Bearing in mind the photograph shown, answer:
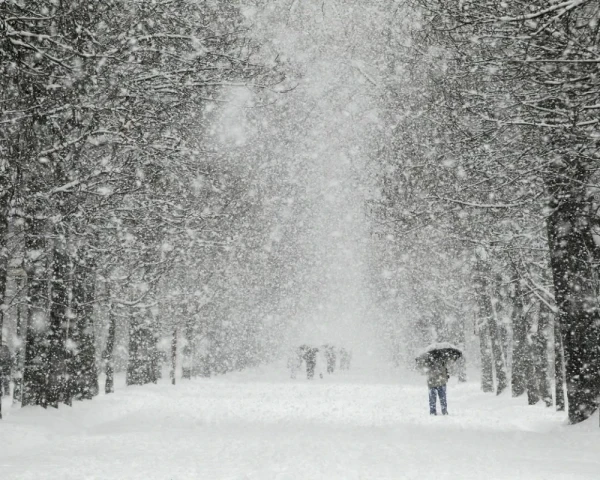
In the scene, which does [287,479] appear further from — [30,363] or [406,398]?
[406,398]

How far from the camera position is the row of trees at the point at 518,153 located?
9.11m

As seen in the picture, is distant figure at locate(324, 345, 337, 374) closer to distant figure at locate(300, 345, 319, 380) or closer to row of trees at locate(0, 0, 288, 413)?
distant figure at locate(300, 345, 319, 380)

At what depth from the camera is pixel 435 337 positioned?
33906 millimetres

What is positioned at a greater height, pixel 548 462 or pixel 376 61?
pixel 376 61

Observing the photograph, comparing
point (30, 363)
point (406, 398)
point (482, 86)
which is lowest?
point (406, 398)

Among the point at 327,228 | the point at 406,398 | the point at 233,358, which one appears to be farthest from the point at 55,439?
the point at 327,228

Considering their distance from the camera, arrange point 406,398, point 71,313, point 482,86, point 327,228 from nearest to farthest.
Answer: point 482,86
point 71,313
point 406,398
point 327,228

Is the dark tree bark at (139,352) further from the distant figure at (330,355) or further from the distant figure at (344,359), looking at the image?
the distant figure at (344,359)

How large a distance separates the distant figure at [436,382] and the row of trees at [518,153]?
2762 mm

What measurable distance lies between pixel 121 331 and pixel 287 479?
38.5 metres

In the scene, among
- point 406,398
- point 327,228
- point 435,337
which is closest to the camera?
point 406,398

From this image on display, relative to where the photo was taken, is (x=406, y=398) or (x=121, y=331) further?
(x=121, y=331)

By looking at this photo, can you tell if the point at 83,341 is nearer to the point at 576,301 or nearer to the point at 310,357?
the point at 576,301

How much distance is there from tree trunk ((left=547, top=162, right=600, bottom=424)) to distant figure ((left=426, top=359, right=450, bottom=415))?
4.68 meters
